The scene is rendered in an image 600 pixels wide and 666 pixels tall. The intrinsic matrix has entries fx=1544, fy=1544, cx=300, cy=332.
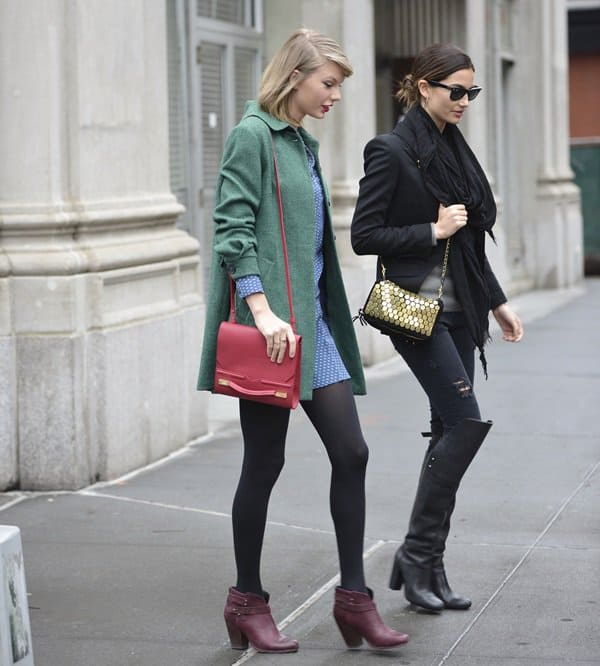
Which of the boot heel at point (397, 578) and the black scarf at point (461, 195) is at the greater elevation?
the black scarf at point (461, 195)

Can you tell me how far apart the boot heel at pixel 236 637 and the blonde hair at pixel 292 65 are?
1537mm

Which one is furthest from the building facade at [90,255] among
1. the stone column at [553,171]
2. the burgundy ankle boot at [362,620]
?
the stone column at [553,171]

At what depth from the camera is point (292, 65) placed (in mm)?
4516

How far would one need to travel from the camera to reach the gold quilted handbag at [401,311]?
4.85 metres

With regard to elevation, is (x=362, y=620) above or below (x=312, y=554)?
above

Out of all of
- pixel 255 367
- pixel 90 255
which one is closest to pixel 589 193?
pixel 90 255

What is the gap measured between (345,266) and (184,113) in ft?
6.56

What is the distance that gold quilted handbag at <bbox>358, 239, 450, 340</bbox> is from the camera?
4852 millimetres

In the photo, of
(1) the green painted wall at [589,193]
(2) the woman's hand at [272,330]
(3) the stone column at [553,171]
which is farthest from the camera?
(1) the green painted wall at [589,193]

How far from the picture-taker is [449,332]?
16.5 feet

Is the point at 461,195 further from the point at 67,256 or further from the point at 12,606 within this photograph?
the point at 67,256

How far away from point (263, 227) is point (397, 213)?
2.08 ft

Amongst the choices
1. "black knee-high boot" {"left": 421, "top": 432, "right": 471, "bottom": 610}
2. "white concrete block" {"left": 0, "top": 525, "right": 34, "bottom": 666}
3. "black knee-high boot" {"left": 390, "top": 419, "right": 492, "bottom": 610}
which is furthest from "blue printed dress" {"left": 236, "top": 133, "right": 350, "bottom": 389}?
"white concrete block" {"left": 0, "top": 525, "right": 34, "bottom": 666}

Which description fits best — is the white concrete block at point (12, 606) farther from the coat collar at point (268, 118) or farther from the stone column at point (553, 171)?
the stone column at point (553, 171)
